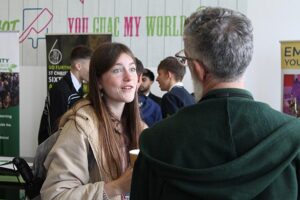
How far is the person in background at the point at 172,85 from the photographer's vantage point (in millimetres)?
3807

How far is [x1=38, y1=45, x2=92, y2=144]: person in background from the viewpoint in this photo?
362 centimetres

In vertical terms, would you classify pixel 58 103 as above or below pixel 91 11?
below

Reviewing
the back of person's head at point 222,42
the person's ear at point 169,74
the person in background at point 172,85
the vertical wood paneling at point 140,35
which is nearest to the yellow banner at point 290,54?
the person in background at point 172,85

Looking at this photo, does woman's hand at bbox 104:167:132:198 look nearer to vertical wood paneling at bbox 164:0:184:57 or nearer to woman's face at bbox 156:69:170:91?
woman's face at bbox 156:69:170:91

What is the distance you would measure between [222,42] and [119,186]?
735mm

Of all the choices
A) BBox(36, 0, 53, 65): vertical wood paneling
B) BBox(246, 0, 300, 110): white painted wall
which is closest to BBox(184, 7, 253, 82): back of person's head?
BBox(246, 0, 300, 110): white painted wall

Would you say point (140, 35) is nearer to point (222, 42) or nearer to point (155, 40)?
point (155, 40)

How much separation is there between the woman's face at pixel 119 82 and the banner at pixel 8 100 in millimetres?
3969

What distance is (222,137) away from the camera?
92cm

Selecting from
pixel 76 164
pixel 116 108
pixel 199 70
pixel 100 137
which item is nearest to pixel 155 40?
pixel 116 108

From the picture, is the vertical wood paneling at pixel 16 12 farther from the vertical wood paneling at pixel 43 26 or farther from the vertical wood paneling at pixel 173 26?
the vertical wood paneling at pixel 173 26

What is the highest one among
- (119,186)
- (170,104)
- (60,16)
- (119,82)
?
(60,16)

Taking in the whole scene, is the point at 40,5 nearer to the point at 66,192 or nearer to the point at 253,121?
the point at 66,192

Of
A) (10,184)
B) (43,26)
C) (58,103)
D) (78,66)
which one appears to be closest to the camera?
(10,184)
